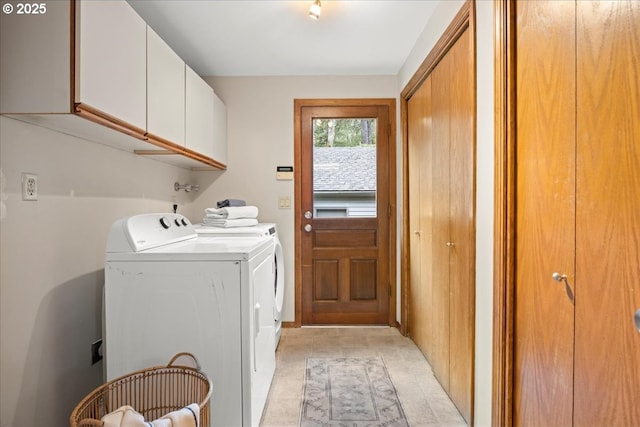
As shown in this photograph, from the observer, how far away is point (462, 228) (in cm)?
177

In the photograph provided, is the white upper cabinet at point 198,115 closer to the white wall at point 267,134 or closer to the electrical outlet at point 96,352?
the white wall at point 267,134

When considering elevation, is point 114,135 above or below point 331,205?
above

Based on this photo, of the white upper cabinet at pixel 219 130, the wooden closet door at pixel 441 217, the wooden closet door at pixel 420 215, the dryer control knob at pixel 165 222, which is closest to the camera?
the dryer control knob at pixel 165 222

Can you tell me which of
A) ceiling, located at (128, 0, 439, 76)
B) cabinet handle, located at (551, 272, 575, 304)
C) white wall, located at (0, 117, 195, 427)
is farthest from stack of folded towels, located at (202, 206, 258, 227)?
cabinet handle, located at (551, 272, 575, 304)

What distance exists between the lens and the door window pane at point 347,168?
3.22m

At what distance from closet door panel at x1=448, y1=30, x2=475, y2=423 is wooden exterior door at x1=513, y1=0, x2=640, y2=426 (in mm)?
347

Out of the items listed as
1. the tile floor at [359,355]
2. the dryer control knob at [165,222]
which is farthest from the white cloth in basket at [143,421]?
the dryer control knob at [165,222]

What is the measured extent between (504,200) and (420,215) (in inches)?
49.0

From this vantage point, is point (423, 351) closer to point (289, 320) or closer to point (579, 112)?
point (289, 320)

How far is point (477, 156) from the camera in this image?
5.20 ft

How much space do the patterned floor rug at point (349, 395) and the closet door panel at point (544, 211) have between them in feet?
2.44

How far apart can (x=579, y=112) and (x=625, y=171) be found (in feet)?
0.76

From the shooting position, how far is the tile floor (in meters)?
1.84

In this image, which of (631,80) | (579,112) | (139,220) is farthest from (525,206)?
(139,220)
